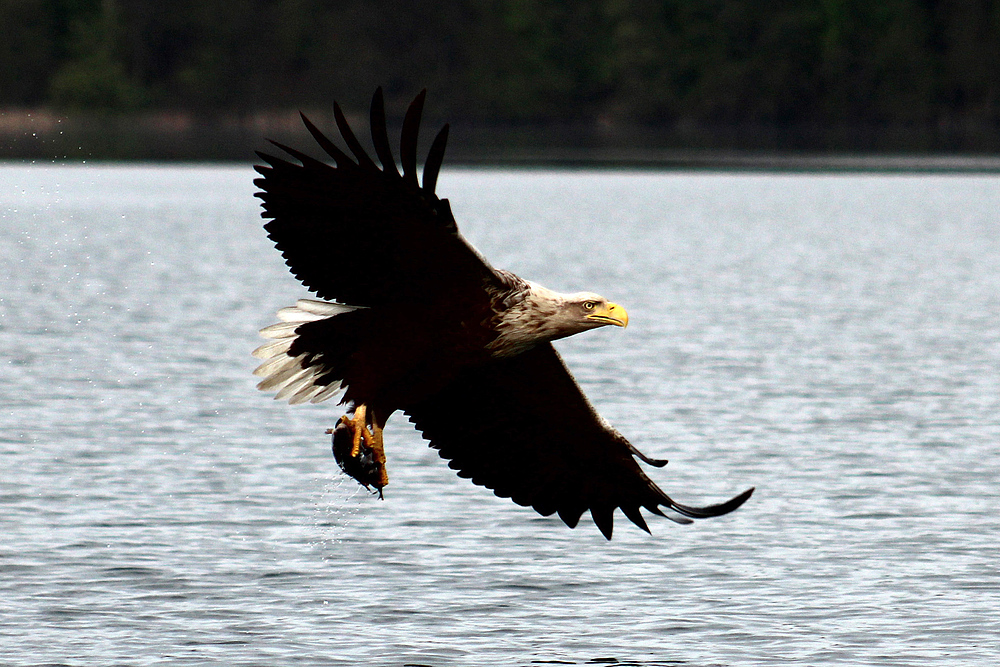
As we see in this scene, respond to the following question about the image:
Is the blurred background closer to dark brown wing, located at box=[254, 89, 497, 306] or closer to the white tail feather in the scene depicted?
the white tail feather

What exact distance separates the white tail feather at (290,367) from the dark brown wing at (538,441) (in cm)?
89

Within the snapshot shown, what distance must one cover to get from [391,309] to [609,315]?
1007 mm

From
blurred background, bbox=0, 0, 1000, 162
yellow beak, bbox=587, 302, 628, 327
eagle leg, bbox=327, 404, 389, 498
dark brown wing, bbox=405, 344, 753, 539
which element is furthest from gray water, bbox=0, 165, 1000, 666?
blurred background, bbox=0, 0, 1000, 162

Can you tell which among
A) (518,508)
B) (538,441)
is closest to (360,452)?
(538,441)

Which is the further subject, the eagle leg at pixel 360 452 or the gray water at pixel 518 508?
the gray water at pixel 518 508

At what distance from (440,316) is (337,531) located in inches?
161

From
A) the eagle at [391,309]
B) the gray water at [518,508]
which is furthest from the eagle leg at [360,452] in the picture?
the gray water at [518,508]

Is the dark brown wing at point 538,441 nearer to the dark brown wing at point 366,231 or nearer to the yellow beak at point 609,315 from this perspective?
the yellow beak at point 609,315

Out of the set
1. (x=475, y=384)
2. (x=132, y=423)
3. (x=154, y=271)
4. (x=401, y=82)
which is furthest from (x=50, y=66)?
(x=475, y=384)

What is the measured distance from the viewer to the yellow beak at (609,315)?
26.5 ft

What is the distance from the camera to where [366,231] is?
796 centimetres

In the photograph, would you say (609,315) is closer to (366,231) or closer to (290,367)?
(366,231)

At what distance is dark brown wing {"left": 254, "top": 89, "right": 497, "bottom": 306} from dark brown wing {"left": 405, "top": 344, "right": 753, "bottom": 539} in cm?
96

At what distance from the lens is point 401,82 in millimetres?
107188
